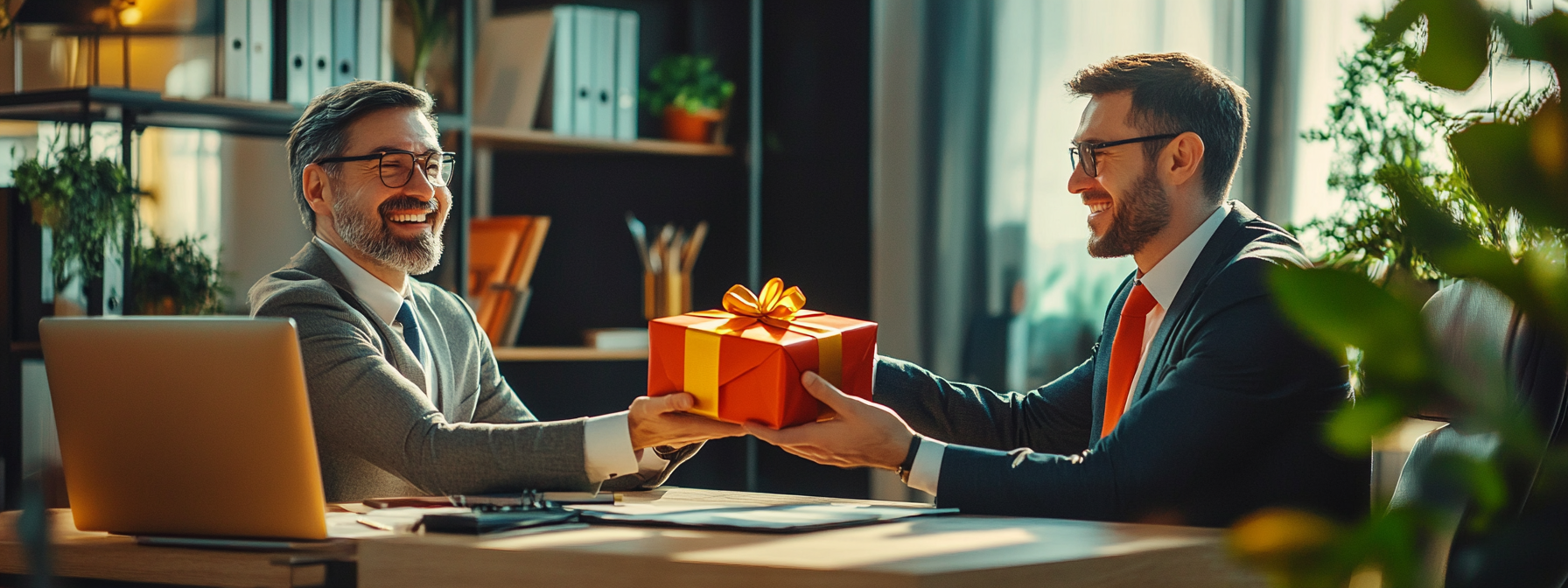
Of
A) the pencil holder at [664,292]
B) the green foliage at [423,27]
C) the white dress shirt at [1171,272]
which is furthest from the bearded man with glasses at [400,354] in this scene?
the pencil holder at [664,292]

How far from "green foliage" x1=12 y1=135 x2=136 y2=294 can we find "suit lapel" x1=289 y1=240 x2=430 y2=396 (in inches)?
37.9

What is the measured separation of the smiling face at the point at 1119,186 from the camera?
1960mm

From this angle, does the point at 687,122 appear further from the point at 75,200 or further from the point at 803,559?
the point at 803,559

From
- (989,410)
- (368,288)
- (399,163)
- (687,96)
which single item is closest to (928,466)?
(989,410)

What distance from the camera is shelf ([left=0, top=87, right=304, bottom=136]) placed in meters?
2.64

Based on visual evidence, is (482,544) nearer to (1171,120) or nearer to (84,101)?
(1171,120)

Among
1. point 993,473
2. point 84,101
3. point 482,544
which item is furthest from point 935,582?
point 84,101

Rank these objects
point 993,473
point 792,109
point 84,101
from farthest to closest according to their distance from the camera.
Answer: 1. point 792,109
2. point 84,101
3. point 993,473

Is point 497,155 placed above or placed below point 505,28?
below

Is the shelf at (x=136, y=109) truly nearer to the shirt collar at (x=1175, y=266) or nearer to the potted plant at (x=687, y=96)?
the potted plant at (x=687, y=96)

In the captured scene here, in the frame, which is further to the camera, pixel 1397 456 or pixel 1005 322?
pixel 1005 322

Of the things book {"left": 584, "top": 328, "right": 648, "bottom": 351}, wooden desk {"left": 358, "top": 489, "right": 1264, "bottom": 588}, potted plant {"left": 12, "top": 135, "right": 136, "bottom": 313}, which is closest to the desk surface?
wooden desk {"left": 358, "top": 489, "right": 1264, "bottom": 588}

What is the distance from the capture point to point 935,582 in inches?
38.6

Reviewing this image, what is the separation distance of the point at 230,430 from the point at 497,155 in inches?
97.3
